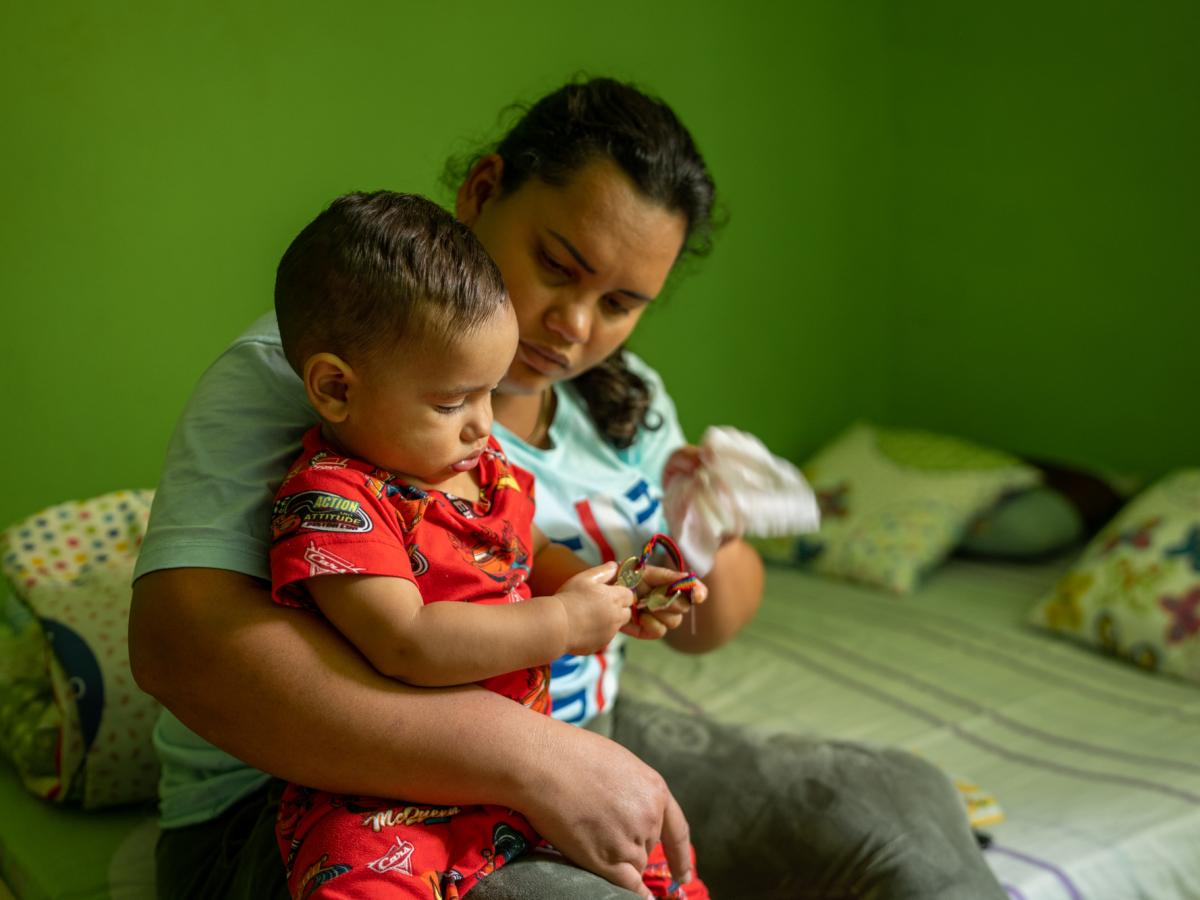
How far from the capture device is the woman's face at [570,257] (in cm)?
115

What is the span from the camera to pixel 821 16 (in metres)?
2.88

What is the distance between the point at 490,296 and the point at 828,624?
162cm

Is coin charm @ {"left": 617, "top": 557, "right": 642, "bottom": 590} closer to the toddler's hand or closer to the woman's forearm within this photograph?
the toddler's hand

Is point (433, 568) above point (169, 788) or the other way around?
above

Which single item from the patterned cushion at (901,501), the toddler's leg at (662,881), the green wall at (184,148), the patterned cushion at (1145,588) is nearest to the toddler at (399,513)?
the toddler's leg at (662,881)

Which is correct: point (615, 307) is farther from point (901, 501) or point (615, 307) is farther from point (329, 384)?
point (901, 501)

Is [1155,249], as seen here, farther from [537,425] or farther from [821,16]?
[537,425]

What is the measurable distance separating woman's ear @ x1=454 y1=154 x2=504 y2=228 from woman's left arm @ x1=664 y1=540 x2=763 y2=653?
1.48 ft

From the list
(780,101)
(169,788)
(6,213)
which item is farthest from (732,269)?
(169,788)

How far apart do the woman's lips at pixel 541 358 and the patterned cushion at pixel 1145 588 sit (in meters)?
1.43

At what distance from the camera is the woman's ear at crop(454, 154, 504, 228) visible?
48.2 inches

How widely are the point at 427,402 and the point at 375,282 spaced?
99mm

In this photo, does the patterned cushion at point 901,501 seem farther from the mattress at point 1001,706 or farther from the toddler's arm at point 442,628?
the toddler's arm at point 442,628

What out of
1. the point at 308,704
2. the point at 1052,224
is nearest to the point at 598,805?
the point at 308,704
